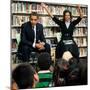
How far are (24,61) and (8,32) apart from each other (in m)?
0.42

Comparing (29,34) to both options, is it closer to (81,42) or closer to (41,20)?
(41,20)

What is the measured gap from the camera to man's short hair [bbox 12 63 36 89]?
3.06 m

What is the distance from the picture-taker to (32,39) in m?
3.16

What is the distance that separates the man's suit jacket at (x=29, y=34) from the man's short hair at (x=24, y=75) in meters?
0.29

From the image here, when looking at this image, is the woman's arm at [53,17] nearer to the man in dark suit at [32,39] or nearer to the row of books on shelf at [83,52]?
the man in dark suit at [32,39]

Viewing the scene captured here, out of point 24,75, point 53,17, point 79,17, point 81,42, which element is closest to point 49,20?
point 53,17

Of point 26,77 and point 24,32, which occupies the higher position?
point 24,32

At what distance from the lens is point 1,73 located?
9.88 ft

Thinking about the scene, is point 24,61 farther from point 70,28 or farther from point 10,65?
point 70,28

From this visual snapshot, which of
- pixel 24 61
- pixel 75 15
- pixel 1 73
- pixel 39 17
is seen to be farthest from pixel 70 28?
pixel 1 73

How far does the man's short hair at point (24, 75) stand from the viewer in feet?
10.1

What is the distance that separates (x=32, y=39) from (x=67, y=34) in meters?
0.51

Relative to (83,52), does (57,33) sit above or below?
above

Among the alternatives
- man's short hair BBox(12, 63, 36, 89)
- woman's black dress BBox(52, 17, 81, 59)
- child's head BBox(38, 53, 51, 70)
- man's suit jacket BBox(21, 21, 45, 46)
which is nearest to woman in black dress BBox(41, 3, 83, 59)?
woman's black dress BBox(52, 17, 81, 59)
